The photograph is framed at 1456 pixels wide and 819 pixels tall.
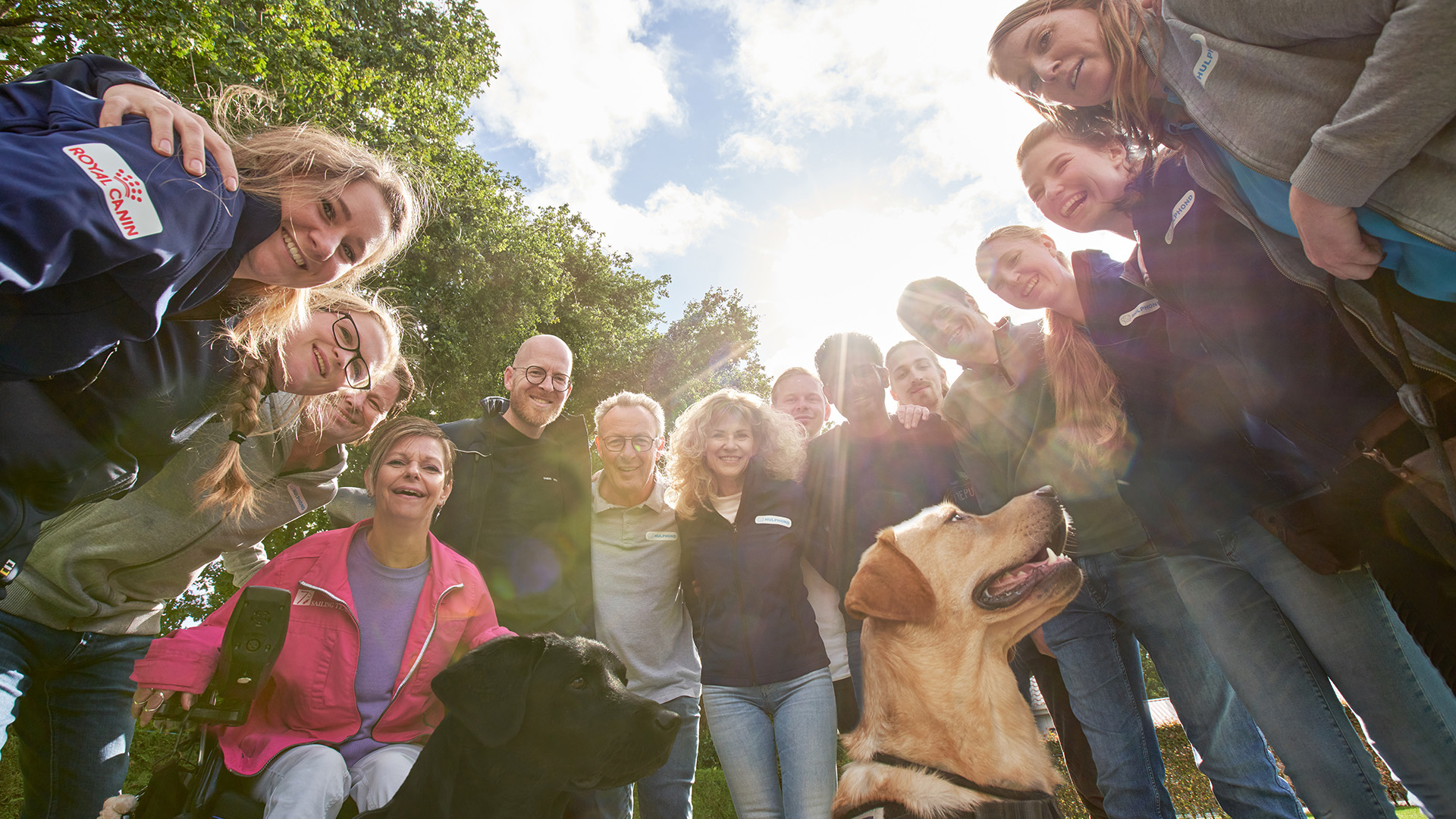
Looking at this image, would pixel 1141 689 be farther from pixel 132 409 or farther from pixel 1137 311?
pixel 132 409

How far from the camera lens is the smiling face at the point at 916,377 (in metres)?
4.64

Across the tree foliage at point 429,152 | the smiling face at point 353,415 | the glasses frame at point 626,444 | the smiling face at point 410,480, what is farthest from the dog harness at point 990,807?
the tree foliage at point 429,152

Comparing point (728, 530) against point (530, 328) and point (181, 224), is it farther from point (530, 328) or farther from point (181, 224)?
point (530, 328)

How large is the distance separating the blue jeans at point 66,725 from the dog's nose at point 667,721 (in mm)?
2887

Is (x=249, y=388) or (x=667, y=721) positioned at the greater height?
(x=249, y=388)

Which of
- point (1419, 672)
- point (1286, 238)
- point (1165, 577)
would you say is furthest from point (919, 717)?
point (1286, 238)

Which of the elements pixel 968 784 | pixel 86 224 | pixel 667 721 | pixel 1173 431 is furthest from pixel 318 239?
pixel 1173 431

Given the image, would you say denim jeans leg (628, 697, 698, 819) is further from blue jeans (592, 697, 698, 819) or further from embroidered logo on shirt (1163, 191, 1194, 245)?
embroidered logo on shirt (1163, 191, 1194, 245)

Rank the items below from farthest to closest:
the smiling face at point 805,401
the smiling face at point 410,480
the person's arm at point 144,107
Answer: the smiling face at point 805,401, the smiling face at point 410,480, the person's arm at point 144,107

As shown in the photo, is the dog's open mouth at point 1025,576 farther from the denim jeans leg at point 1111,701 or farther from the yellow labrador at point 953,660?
the denim jeans leg at point 1111,701

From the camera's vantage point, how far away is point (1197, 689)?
2904 millimetres

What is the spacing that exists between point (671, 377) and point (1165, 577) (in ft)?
54.4

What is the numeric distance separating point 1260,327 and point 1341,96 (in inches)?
28.6

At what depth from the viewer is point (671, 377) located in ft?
62.6
